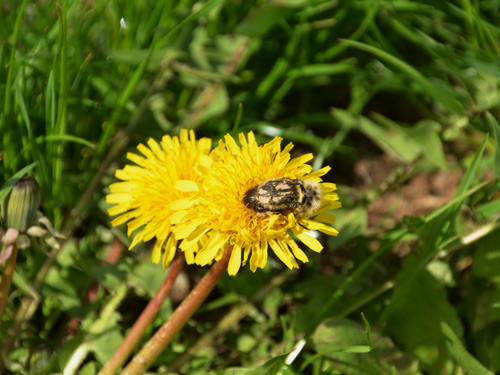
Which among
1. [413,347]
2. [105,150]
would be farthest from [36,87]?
[413,347]

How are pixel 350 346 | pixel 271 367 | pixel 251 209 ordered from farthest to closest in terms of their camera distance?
pixel 350 346 → pixel 271 367 → pixel 251 209

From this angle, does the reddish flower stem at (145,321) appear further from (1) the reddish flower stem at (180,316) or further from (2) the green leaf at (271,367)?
(2) the green leaf at (271,367)

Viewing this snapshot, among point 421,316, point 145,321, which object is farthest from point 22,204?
point 421,316

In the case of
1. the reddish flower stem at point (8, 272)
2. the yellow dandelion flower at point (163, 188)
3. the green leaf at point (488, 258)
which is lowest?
the green leaf at point (488, 258)

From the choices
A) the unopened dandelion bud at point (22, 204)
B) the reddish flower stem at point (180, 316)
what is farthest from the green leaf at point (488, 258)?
the unopened dandelion bud at point (22, 204)

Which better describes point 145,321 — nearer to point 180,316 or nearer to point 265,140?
point 180,316

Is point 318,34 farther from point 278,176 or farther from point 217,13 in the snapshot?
point 278,176

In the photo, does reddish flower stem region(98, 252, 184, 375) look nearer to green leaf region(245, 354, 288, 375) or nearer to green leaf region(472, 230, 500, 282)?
green leaf region(245, 354, 288, 375)

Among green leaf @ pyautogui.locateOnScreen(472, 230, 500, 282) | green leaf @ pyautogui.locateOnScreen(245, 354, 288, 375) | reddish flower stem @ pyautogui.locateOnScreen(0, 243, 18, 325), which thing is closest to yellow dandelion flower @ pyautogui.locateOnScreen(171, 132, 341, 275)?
green leaf @ pyautogui.locateOnScreen(245, 354, 288, 375)
